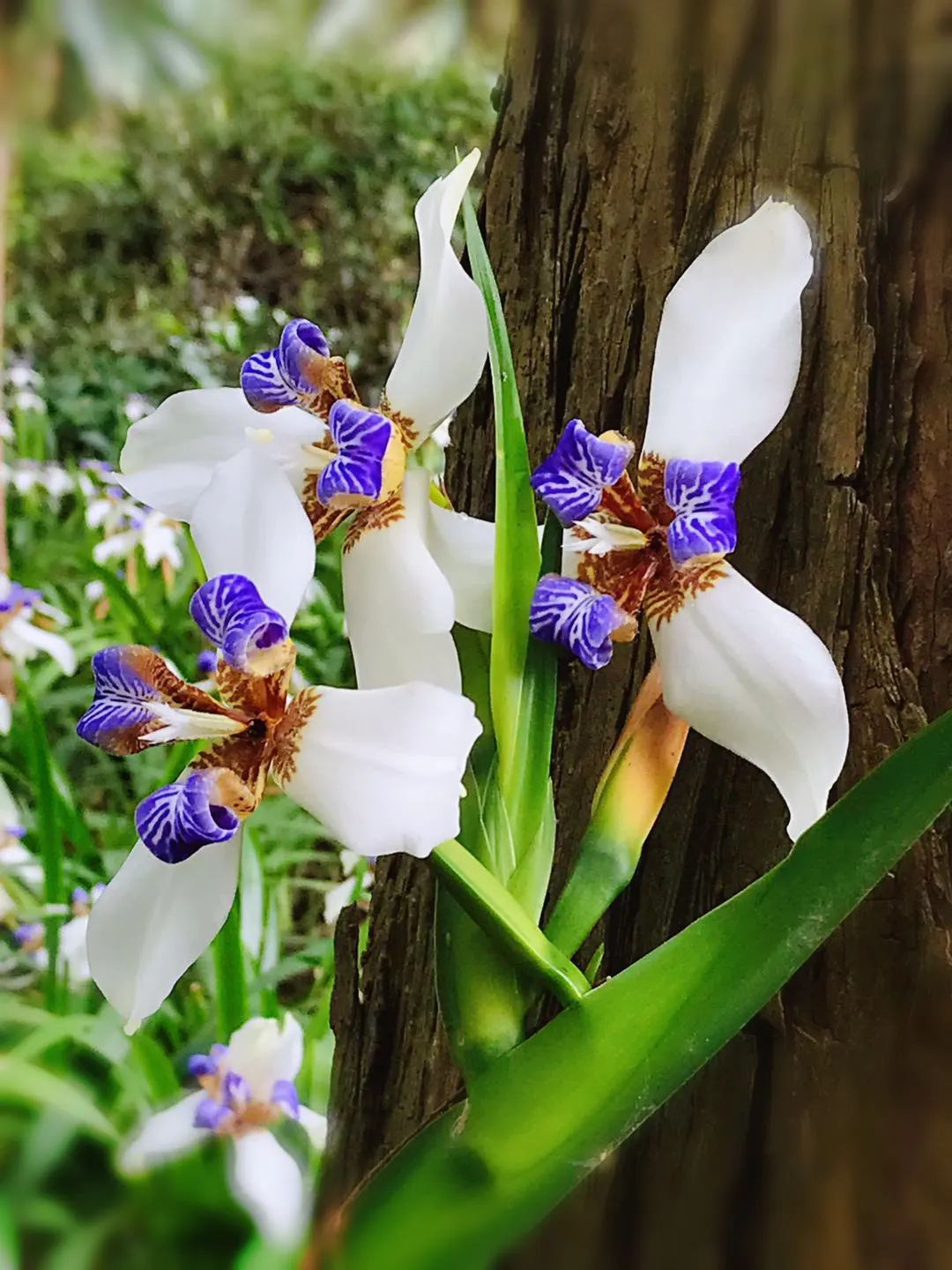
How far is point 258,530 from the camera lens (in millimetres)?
257

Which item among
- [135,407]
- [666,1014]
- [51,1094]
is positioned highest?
[666,1014]

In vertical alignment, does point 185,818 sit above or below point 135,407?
above

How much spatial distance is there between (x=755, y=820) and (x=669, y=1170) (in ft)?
0.38

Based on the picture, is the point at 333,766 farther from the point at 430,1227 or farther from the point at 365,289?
the point at 365,289

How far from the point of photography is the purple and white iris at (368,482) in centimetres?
26

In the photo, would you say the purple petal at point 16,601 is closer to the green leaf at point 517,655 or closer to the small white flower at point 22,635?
the small white flower at point 22,635

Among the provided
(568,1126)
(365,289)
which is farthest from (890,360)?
(365,289)

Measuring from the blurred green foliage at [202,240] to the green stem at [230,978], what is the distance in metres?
1.19

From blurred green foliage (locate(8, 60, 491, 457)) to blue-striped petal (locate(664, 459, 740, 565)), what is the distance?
57.0 inches

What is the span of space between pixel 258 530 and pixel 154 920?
11 centimetres

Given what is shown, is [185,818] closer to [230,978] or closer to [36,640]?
[230,978]

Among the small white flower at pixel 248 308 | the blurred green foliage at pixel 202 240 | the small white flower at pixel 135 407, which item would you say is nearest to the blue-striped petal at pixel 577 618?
the small white flower at pixel 135 407

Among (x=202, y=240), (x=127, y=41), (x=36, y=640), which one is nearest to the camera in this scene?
(x=36, y=640)

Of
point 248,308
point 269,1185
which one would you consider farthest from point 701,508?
point 248,308
